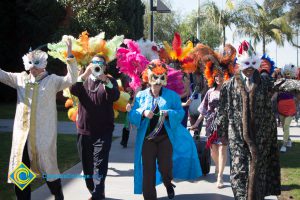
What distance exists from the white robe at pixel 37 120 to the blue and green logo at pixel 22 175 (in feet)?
0.22

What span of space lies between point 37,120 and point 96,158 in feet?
3.78

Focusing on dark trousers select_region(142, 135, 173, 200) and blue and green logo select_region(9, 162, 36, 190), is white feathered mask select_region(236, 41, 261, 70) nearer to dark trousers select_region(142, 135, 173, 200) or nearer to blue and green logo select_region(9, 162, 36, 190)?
dark trousers select_region(142, 135, 173, 200)

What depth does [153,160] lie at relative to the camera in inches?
244

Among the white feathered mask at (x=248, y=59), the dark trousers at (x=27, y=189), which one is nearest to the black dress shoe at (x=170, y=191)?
the dark trousers at (x=27, y=189)

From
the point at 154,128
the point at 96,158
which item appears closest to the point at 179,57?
the point at 154,128

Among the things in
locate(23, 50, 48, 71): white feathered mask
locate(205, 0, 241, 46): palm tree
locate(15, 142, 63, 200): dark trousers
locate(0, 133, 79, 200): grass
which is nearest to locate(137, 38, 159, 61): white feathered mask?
locate(0, 133, 79, 200): grass

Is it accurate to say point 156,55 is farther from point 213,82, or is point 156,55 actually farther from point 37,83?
point 37,83

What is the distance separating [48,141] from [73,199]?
1453 mm

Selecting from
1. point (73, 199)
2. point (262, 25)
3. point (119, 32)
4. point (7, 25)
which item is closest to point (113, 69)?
point (119, 32)

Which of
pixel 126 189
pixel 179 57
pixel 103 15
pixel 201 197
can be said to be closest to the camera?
pixel 201 197

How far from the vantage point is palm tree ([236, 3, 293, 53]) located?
4156cm

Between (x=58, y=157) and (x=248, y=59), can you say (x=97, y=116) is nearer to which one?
(x=248, y=59)

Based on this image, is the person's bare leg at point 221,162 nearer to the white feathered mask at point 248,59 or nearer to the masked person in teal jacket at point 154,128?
the masked person in teal jacket at point 154,128

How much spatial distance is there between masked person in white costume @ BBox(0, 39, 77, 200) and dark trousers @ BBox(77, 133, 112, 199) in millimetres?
710
